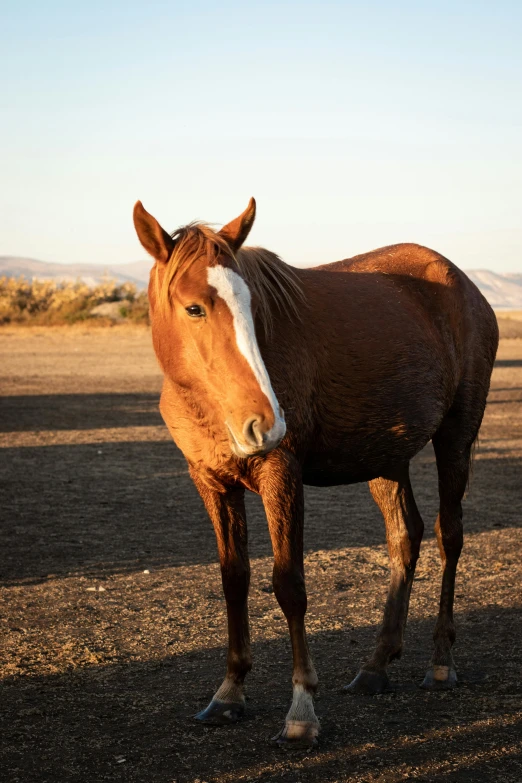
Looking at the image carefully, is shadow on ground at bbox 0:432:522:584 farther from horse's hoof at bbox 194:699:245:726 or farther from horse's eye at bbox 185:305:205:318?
horse's eye at bbox 185:305:205:318

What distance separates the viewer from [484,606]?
19.5 feet

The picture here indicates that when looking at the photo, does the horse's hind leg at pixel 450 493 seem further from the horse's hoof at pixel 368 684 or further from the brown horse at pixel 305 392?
the horse's hoof at pixel 368 684

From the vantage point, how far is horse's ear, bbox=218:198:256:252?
388cm

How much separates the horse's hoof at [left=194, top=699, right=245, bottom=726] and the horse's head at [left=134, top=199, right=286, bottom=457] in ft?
4.72

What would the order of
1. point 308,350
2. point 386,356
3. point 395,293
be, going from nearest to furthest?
point 308,350 < point 386,356 < point 395,293

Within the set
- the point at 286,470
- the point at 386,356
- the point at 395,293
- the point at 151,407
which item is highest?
the point at 395,293

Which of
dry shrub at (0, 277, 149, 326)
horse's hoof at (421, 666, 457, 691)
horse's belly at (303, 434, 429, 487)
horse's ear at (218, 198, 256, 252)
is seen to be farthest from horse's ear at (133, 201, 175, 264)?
dry shrub at (0, 277, 149, 326)

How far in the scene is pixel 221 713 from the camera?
13.7ft

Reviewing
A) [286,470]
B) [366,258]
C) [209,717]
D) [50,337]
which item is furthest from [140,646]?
[50,337]

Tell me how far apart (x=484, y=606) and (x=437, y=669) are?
4.38 feet

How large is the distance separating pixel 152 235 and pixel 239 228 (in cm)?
39

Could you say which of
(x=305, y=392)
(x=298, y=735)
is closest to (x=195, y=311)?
(x=305, y=392)

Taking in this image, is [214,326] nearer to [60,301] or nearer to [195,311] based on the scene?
[195,311]

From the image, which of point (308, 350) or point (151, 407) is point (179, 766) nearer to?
point (308, 350)
